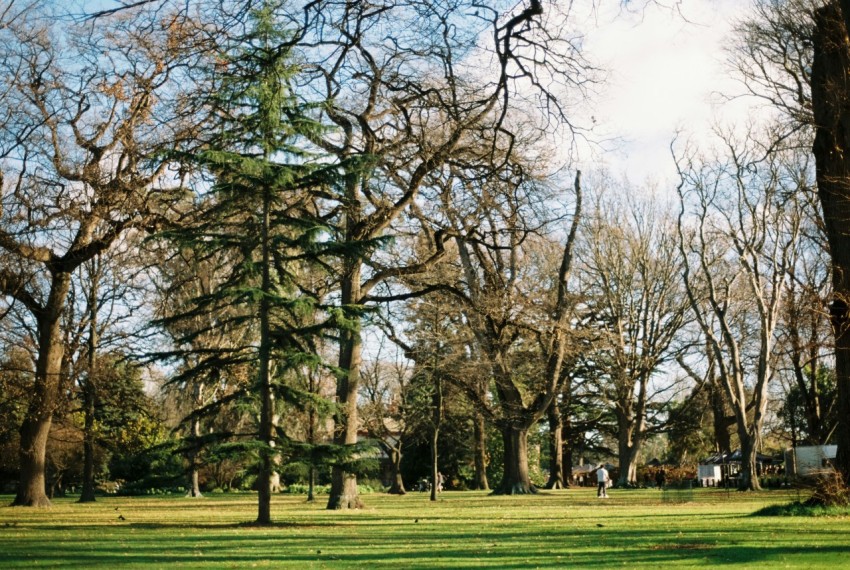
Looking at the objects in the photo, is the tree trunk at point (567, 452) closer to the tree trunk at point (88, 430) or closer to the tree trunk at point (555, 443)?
the tree trunk at point (555, 443)

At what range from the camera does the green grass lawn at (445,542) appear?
11.8 meters

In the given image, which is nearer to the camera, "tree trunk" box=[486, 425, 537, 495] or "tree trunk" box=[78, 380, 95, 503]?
"tree trunk" box=[78, 380, 95, 503]

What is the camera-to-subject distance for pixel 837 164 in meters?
19.9

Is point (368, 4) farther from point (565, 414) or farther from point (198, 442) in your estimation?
point (565, 414)

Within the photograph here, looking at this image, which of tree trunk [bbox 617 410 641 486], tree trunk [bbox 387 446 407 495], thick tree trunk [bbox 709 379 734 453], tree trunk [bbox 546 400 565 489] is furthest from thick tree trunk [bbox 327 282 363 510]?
thick tree trunk [bbox 709 379 734 453]

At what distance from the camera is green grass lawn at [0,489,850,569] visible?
11.8 m

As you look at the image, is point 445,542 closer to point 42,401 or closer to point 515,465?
point 42,401

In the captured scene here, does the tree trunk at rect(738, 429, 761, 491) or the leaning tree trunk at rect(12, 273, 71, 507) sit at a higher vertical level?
the leaning tree trunk at rect(12, 273, 71, 507)

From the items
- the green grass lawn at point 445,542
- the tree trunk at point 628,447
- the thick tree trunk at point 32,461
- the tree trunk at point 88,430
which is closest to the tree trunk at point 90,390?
the tree trunk at point 88,430

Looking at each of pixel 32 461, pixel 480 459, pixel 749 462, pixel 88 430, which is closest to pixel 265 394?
pixel 32 461

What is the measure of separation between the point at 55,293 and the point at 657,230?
2970 centimetres

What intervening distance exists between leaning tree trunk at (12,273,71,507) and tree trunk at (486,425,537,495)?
18.8m

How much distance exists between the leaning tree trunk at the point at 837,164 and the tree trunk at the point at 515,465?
71.1ft

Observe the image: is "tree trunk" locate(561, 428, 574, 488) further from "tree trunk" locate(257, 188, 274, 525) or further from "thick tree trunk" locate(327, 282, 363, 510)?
"tree trunk" locate(257, 188, 274, 525)
